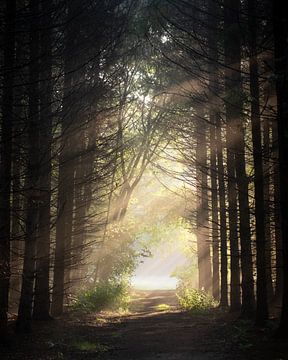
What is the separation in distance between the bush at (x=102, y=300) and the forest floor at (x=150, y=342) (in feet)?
15.6

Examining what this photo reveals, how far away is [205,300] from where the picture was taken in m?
18.5

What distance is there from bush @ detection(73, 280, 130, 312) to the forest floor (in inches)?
188

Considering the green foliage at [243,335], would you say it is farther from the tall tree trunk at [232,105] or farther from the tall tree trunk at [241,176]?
the tall tree trunk at [232,105]

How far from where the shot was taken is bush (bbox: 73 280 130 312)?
723 inches

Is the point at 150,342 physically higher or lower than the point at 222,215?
lower

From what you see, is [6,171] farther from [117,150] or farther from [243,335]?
[117,150]

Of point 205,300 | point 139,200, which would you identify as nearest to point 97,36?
point 205,300

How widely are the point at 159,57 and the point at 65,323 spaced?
10.3 metres

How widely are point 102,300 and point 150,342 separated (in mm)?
10442

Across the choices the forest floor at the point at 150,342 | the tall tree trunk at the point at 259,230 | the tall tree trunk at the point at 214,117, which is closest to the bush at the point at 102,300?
the tall tree trunk at the point at 214,117

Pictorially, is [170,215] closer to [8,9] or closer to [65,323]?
[65,323]

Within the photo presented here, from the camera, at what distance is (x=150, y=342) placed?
10.0m

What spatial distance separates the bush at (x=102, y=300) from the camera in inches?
723

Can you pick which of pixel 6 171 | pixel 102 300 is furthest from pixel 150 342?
pixel 102 300
